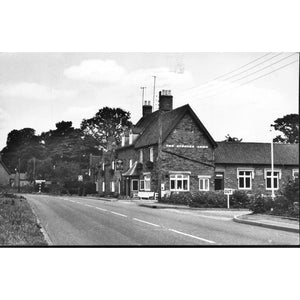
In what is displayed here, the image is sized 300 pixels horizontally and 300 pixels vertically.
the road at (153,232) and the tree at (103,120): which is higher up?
the tree at (103,120)

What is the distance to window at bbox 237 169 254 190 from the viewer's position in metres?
16.8

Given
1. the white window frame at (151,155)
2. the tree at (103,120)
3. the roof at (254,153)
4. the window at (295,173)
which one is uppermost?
the tree at (103,120)

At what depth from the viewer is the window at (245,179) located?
16792mm

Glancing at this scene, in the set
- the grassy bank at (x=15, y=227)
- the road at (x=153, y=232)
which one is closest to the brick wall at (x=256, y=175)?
the road at (x=153, y=232)

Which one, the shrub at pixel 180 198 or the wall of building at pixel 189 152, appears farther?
the shrub at pixel 180 198

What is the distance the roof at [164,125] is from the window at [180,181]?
209cm

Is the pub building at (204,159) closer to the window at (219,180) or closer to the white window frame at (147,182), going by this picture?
the window at (219,180)

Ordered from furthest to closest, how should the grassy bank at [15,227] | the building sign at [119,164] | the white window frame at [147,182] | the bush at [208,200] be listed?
Answer: the building sign at [119,164] < the white window frame at [147,182] < the bush at [208,200] < the grassy bank at [15,227]

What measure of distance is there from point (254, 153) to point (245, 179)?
1.58m

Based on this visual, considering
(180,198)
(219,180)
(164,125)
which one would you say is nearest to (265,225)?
(219,180)

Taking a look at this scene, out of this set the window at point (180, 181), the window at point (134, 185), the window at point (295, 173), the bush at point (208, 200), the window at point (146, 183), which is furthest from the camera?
the window at point (134, 185)

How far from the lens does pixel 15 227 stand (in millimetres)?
14664

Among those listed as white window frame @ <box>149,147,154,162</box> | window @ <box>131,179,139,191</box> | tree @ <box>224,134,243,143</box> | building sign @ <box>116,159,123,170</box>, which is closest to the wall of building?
tree @ <box>224,134,243,143</box>

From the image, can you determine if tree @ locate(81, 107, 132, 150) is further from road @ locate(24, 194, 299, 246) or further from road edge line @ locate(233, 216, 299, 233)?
road edge line @ locate(233, 216, 299, 233)
